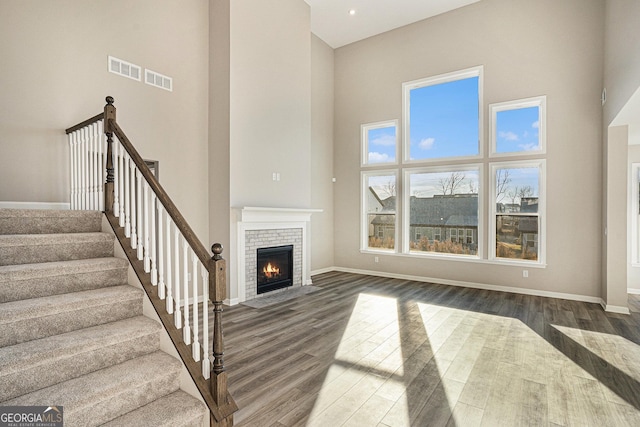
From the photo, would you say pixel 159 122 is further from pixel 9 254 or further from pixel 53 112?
pixel 9 254

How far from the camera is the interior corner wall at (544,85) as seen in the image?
5.08m

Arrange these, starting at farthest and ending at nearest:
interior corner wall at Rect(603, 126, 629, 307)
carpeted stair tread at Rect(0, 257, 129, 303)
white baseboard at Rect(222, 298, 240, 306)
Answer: white baseboard at Rect(222, 298, 240, 306), interior corner wall at Rect(603, 126, 629, 307), carpeted stair tread at Rect(0, 257, 129, 303)

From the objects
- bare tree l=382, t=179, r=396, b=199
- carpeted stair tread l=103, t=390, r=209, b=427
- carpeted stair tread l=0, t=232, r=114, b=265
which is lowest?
carpeted stair tread l=103, t=390, r=209, b=427

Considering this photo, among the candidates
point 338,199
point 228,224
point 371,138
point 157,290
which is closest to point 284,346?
point 157,290

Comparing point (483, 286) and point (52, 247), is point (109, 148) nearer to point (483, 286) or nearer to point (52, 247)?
point (52, 247)

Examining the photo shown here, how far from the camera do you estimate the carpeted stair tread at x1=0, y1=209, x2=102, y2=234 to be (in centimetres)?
269

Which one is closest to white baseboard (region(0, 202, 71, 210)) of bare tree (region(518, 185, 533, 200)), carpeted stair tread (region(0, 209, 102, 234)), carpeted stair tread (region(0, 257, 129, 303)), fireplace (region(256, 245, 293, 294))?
carpeted stair tread (region(0, 209, 102, 234))

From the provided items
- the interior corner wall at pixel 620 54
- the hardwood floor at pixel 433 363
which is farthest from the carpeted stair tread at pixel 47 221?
the interior corner wall at pixel 620 54

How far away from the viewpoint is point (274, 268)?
5594mm

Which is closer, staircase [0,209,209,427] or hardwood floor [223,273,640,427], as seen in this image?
staircase [0,209,209,427]

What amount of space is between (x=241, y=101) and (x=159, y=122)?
124 cm

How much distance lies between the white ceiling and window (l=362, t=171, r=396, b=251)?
10.1 ft

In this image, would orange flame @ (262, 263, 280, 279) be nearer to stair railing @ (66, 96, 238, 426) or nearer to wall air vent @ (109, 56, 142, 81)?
stair railing @ (66, 96, 238, 426)

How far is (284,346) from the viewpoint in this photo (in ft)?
11.0
